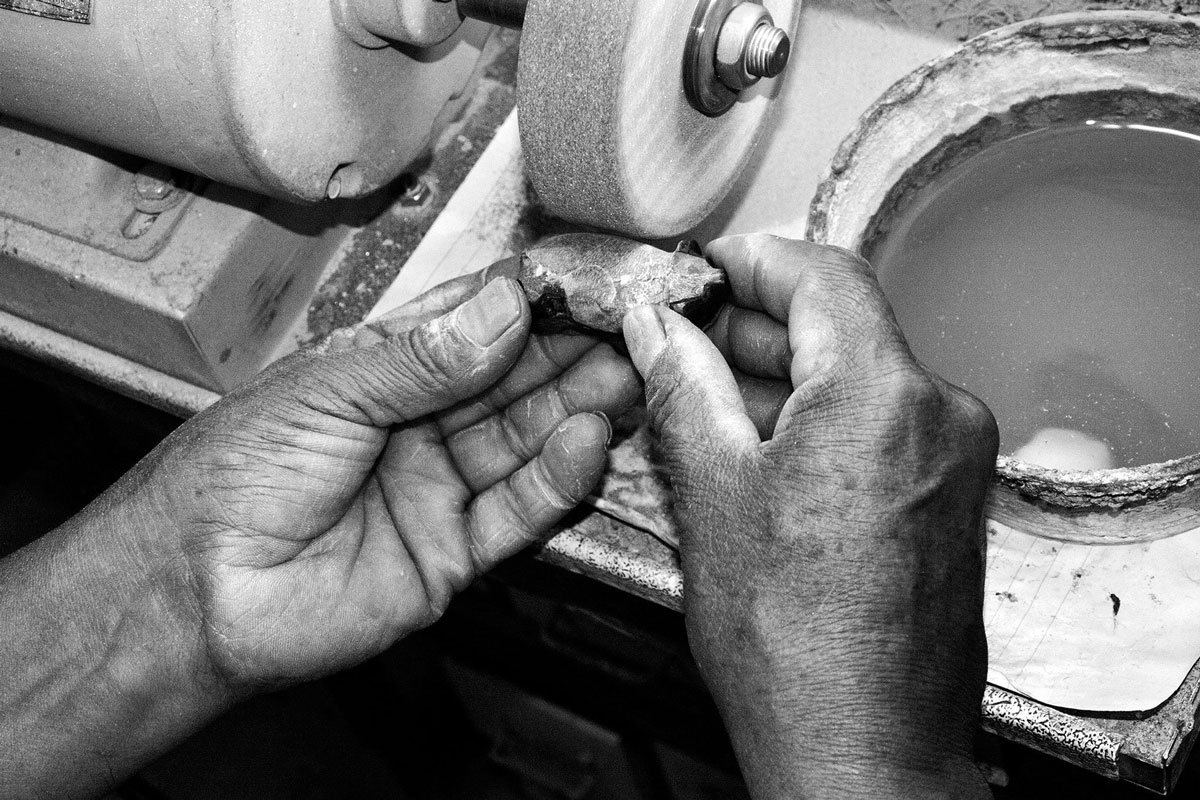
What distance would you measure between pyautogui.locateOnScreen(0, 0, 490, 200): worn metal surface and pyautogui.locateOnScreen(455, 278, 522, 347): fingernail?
34 cm

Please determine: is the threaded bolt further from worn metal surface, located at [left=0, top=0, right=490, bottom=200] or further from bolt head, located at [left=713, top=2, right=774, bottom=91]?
worn metal surface, located at [left=0, top=0, right=490, bottom=200]

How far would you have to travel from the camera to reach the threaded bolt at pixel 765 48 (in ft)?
4.25

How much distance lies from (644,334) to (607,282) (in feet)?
0.38

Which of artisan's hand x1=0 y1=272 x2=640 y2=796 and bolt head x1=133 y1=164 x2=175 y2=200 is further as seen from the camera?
bolt head x1=133 y1=164 x2=175 y2=200

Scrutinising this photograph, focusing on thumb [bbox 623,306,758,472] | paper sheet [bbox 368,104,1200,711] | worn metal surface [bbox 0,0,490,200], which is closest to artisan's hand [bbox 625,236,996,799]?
thumb [bbox 623,306,758,472]

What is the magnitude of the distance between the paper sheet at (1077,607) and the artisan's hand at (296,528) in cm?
15

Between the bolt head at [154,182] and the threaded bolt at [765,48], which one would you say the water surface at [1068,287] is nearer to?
the threaded bolt at [765,48]

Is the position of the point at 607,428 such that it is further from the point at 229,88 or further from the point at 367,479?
the point at 229,88

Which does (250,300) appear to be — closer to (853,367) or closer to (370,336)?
(370,336)

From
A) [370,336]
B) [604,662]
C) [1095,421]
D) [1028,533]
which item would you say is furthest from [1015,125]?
[604,662]

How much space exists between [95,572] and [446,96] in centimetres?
78

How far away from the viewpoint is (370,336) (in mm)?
1464

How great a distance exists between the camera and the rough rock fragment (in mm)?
1303

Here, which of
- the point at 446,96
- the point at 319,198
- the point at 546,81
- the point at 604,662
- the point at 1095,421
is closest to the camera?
the point at 546,81
